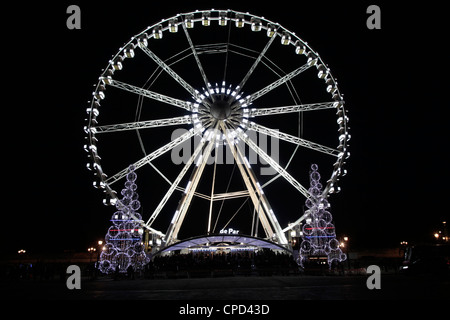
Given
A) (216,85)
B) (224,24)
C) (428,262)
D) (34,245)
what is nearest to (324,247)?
(428,262)

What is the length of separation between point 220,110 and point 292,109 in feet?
16.3

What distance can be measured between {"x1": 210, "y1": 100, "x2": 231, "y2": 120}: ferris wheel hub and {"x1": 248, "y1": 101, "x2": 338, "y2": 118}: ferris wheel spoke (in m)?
1.55

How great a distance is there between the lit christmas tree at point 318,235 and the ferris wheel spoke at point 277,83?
25.1 ft

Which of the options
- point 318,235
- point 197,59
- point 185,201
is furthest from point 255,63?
point 318,235

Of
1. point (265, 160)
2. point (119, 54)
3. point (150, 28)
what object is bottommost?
point (265, 160)

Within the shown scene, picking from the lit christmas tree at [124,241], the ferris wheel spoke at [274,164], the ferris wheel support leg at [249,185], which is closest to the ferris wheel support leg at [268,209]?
the ferris wheel support leg at [249,185]

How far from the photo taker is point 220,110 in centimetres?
2314

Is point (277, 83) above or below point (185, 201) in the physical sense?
above

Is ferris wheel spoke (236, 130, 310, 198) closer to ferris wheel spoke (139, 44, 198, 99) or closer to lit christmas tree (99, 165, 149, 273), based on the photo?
ferris wheel spoke (139, 44, 198, 99)

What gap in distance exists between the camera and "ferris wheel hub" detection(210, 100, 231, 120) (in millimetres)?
23108

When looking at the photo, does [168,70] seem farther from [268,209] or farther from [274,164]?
[268,209]

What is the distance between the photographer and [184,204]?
73.7 ft
